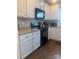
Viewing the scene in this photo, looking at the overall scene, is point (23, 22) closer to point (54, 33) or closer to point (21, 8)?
point (21, 8)

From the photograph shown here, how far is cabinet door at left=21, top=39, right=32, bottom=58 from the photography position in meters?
2.23

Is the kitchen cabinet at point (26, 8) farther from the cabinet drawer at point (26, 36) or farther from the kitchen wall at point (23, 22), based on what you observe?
the cabinet drawer at point (26, 36)

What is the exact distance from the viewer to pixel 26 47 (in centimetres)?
241

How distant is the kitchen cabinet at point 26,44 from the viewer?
7.29 ft

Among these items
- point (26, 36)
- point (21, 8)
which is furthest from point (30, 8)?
point (26, 36)

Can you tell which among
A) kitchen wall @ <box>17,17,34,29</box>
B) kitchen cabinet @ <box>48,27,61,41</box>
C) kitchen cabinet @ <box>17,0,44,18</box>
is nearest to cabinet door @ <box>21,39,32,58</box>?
kitchen wall @ <box>17,17,34,29</box>

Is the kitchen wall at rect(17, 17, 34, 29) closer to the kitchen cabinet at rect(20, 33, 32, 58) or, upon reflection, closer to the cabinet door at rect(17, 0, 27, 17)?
the cabinet door at rect(17, 0, 27, 17)

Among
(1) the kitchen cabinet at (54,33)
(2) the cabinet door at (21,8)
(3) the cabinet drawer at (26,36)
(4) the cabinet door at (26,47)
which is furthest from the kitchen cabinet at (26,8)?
(1) the kitchen cabinet at (54,33)

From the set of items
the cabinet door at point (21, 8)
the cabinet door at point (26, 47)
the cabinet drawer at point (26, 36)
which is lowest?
the cabinet door at point (26, 47)

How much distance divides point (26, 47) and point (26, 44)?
88mm
